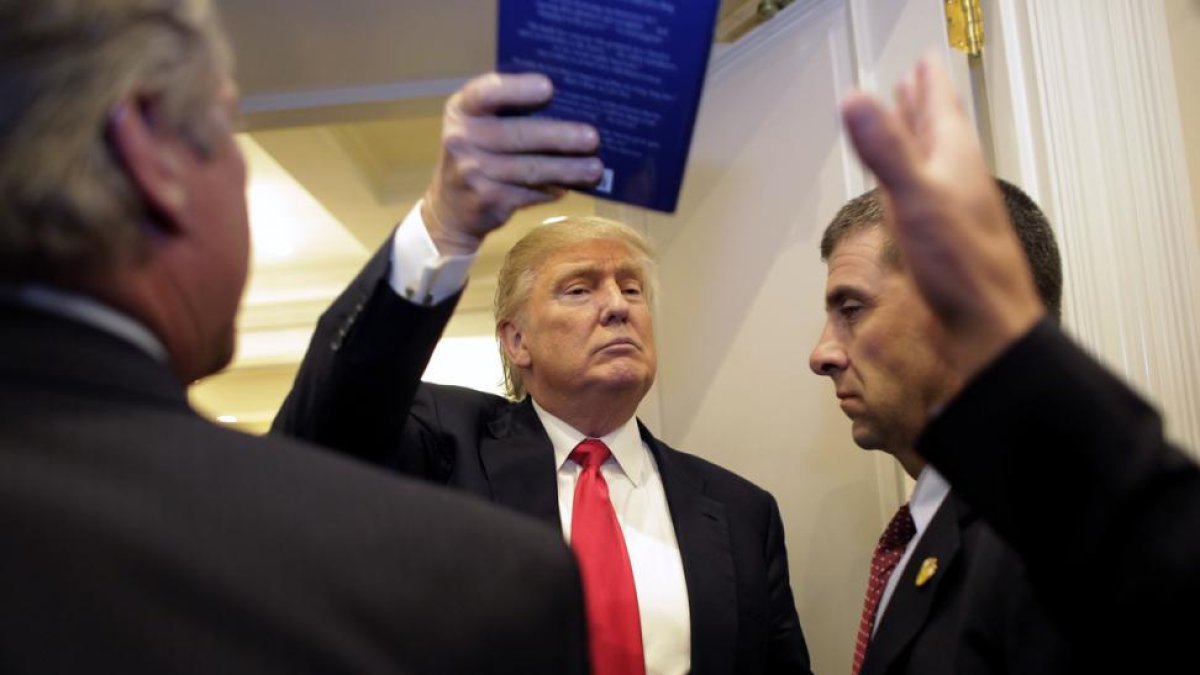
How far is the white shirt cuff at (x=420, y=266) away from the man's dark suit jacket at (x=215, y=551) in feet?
1.86

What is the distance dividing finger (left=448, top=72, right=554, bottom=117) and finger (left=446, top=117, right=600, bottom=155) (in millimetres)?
19

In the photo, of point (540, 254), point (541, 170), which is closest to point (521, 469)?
point (540, 254)

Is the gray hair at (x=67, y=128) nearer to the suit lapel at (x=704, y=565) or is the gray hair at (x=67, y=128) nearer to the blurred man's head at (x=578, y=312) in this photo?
the suit lapel at (x=704, y=565)

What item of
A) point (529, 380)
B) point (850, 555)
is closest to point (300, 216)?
point (529, 380)

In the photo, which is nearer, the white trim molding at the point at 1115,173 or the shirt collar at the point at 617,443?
the white trim molding at the point at 1115,173

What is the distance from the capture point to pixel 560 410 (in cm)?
223

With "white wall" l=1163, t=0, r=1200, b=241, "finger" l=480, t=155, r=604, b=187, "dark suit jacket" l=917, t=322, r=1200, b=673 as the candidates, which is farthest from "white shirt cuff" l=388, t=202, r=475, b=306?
"white wall" l=1163, t=0, r=1200, b=241

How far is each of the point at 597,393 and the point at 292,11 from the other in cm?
140

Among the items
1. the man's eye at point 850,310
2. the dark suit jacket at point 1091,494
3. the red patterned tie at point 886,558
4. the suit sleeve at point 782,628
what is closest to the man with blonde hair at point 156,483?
the dark suit jacket at point 1091,494

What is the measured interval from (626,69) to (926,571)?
69 cm

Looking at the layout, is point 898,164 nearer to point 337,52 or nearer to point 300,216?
point 337,52

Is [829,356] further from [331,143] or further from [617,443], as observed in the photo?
[331,143]

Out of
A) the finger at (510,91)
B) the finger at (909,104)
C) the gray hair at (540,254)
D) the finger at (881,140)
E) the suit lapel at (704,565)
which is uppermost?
the finger at (510,91)

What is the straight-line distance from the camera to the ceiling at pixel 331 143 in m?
2.96
